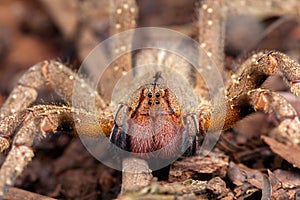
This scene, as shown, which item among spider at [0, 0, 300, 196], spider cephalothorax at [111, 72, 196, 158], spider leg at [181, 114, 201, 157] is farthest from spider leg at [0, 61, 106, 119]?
spider leg at [181, 114, 201, 157]

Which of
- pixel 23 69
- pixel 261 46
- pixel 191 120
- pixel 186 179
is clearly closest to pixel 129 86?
pixel 191 120

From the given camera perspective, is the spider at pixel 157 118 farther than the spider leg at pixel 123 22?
No

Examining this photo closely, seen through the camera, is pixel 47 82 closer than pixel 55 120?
No

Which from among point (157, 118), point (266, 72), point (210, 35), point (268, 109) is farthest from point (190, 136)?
point (210, 35)

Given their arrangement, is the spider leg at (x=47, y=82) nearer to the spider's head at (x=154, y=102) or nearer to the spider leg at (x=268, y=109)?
the spider's head at (x=154, y=102)

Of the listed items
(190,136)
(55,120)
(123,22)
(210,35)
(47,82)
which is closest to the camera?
(55,120)

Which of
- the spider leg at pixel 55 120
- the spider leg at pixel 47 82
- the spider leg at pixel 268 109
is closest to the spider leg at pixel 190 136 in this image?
the spider leg at pixel 268 109

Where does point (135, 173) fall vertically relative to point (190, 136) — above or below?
below

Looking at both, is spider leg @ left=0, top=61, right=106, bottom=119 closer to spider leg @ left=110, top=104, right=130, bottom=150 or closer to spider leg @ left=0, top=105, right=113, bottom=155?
spider leg @ left=0, top=105, right=113, bottom=155

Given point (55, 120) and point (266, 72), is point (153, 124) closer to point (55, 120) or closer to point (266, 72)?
point (55, 120)

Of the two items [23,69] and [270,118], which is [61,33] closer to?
[23,69]
